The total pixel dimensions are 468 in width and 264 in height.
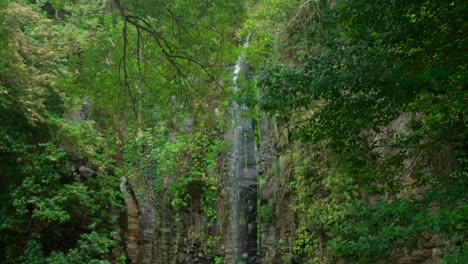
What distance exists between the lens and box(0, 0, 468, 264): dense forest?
4.46 metres

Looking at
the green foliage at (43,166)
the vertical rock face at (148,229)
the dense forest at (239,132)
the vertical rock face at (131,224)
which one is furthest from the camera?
the vertical rock face at (148,229)

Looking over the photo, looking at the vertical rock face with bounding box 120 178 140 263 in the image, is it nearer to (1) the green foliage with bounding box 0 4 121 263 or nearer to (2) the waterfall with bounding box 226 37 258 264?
(1) the green foliage with bounding box 0 4 121 263

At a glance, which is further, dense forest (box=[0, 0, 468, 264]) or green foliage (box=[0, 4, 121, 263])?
green foliage (box=[0, 4, 121, 263])

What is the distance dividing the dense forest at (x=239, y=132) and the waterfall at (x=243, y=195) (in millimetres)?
54

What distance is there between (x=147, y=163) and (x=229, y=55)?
38.0 feet

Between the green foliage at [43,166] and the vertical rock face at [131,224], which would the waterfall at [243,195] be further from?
the green foliage at [43,166]

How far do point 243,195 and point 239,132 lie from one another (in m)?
2.60

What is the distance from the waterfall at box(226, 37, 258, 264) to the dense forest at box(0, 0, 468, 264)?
0.05m

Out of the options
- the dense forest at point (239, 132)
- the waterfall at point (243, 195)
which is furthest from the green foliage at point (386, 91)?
the waterfall at point (243, 195)

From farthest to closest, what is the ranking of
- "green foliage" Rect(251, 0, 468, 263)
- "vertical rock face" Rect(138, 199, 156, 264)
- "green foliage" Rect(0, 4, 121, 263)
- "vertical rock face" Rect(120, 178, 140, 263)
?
1. "vertical rock face" Rect(138, 199, 156, 264)
2. "vertical rock face" Rect(120, 178, 140, 263)
3. "green foliage" Rect(0, 4, 121, 263)
4. "green foliage" Rect(251, 0, 468, 263)

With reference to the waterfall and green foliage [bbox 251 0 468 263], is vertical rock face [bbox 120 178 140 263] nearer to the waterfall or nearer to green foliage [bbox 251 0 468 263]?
the waterfall

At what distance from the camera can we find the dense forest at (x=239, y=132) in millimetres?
4465

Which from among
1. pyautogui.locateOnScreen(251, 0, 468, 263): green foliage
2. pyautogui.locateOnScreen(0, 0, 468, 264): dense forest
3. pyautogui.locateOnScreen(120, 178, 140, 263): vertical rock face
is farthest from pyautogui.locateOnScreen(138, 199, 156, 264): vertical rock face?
pyautogui.locateOnScreen(251, 0, 468, 263): green foliage

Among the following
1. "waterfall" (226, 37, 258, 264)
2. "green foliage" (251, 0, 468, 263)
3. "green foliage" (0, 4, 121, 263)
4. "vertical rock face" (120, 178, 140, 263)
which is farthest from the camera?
"waterfall" (226, 37, 258, 264)
